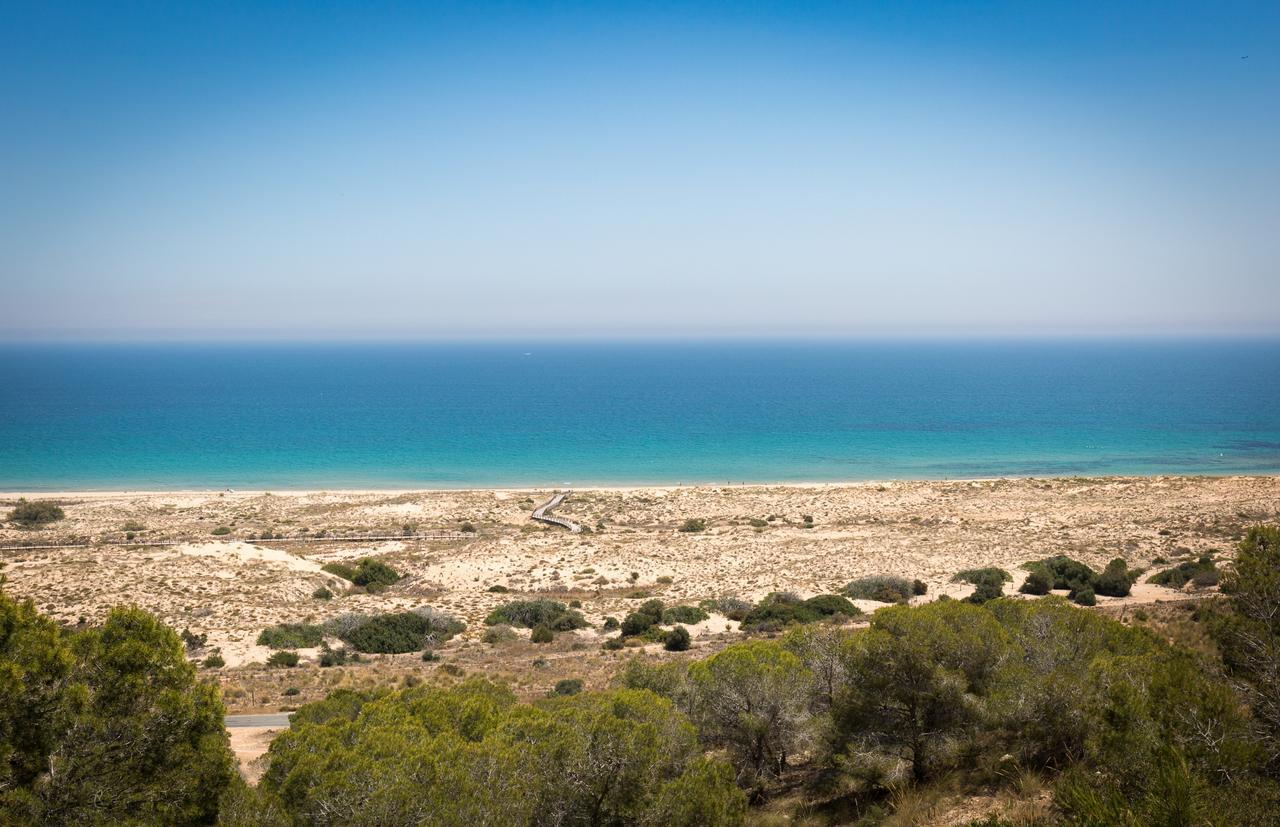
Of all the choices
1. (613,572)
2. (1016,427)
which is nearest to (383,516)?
(613,572)

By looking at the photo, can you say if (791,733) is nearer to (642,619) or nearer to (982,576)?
(642,619)

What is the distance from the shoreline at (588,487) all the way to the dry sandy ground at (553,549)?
847 millimetres

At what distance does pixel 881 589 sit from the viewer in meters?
28.4

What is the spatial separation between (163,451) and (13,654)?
77.9 metres

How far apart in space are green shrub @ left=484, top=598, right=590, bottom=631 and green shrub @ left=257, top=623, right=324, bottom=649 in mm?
5981

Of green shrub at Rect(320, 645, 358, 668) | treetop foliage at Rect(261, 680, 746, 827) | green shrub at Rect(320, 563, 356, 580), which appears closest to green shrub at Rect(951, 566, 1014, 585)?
treetop foliage at Rect(261, 680, 746, 827)

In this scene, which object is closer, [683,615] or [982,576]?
[683,615]

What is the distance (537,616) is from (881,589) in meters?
13.9

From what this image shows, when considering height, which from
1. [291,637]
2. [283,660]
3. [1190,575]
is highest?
[1190,575]

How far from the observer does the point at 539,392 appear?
13800 centimetres

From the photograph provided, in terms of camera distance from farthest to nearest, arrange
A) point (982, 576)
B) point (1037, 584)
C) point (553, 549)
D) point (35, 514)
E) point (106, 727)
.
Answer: point (35, 514)
point (553, 549)
point (982, 576)
point (1037, 584)
point (106, 727)

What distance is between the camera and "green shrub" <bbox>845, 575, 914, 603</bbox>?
1086 inches

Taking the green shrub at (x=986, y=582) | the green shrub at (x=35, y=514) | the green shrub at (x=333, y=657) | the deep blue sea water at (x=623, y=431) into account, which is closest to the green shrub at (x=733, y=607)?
the green shrub at (x=986, y=582)

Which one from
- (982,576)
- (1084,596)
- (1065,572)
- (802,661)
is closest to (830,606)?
(982,576)
